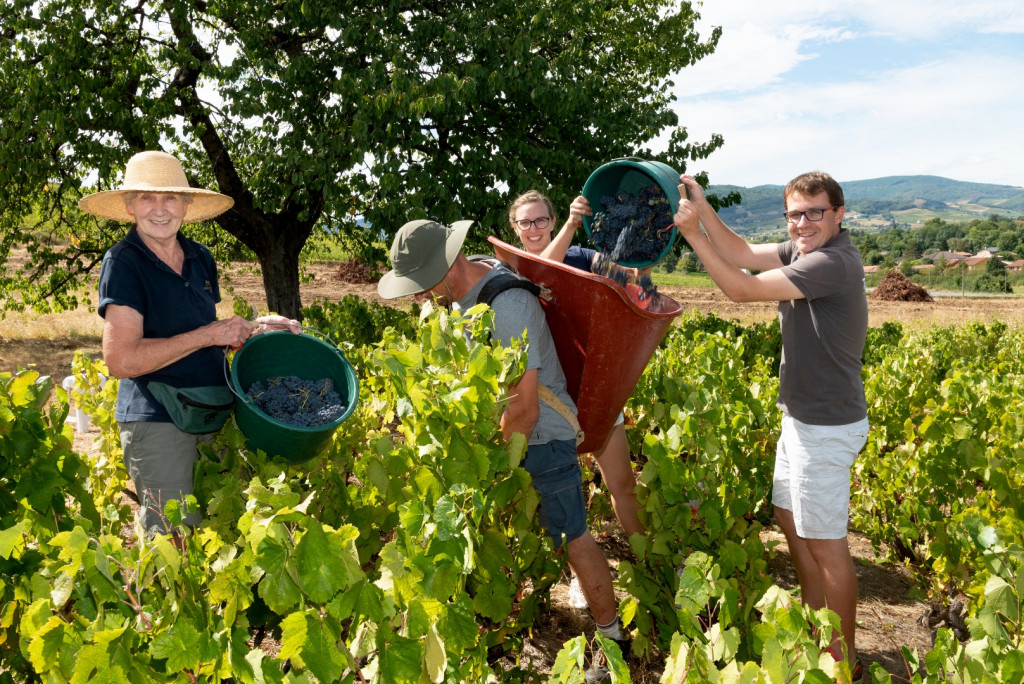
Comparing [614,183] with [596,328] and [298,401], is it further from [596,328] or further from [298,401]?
[298,401]

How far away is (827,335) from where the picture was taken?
8.27ft

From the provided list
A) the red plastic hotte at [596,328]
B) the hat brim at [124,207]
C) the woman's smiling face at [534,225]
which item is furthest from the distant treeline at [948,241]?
the hat brim at [124,207]

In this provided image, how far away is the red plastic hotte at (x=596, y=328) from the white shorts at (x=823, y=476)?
0.67 m

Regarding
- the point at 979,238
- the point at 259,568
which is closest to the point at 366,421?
the point at 259,568

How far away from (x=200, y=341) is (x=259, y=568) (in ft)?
4.39

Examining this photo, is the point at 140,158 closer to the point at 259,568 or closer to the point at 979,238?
the point at 259,568

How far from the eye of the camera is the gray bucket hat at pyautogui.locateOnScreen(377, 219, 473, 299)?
7.86 ft

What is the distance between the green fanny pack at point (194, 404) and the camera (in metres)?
2.44

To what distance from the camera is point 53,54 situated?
8680 millimetres

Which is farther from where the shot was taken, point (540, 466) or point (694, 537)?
point (694, 537)

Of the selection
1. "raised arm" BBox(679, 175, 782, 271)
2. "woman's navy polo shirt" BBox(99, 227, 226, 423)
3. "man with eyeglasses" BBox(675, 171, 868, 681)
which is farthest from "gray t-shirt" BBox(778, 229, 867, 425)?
"woman's navy polo shirt" BBox(99, 227, 226, 423)

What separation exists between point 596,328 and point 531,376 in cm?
30

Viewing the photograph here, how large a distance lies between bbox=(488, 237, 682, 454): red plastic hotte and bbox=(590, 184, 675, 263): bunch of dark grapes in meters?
0.27

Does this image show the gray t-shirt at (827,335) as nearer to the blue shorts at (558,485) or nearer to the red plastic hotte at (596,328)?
the red plastic hotte at (596,328)
